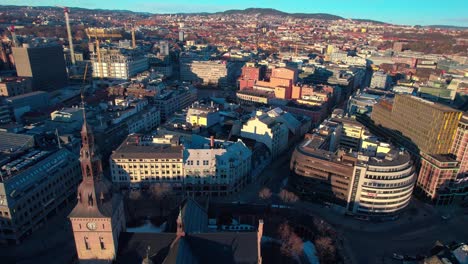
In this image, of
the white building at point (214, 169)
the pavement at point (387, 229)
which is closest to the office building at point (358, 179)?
the pavement at point (387, 229)

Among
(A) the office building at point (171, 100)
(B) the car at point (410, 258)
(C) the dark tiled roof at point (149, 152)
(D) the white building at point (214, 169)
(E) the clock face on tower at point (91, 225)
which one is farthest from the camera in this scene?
(A) the office building at point (171, 100)

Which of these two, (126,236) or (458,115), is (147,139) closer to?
(126,236)

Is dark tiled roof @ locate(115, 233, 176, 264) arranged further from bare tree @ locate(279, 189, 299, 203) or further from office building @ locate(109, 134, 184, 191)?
bare tree @ locate(279, 189, 299, 203)

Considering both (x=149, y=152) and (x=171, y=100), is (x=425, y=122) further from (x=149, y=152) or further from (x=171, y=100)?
(x=171, y=100)

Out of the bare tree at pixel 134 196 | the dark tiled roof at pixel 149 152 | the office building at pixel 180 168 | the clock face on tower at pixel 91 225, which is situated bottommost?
the bare tree at pixel 134 196

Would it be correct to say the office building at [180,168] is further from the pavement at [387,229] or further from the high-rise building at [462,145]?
the high-rise building at [462,145]

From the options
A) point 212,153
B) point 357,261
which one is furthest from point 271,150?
point 357,261

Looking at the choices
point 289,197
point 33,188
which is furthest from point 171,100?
point 33,188
